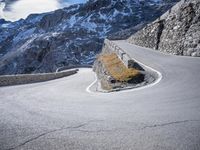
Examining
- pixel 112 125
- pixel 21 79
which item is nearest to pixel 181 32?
pixel 21 79

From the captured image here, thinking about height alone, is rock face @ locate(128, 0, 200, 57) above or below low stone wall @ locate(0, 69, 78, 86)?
above

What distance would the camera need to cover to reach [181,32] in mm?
27141

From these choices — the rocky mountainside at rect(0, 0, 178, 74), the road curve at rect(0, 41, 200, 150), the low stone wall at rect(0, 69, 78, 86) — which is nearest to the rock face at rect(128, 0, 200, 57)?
the low stone wall at rect(0, 69, 78, 86)

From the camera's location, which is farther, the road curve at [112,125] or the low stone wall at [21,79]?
the low stone wall at [21,79]

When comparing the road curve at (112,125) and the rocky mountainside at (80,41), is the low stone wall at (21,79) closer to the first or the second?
the road curve at (112,125)

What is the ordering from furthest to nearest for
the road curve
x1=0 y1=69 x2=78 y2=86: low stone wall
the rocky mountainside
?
the rocky mountainside
x1=0 y1=69 x2=78 y2=86: low stone wall
the road curve

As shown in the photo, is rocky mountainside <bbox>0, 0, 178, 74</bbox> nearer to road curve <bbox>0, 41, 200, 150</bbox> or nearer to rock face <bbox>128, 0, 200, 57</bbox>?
rock face <bbox>128, 0, 200, 57</bbox>

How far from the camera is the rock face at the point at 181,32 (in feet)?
80.4

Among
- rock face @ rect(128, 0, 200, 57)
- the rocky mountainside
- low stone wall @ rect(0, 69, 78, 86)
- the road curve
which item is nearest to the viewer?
the road curve

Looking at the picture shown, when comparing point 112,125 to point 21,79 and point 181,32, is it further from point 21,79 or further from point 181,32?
point 21,79

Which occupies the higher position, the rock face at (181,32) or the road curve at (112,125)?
the rock face at (181,32)

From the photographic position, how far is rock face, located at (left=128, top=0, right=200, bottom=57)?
2450 cm

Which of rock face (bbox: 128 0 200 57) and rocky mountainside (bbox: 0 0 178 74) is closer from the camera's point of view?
rock face (bbox: 128 0 200 57)

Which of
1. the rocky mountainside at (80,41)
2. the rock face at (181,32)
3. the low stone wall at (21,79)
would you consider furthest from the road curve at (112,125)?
the rocky mountainside at (80,41)
